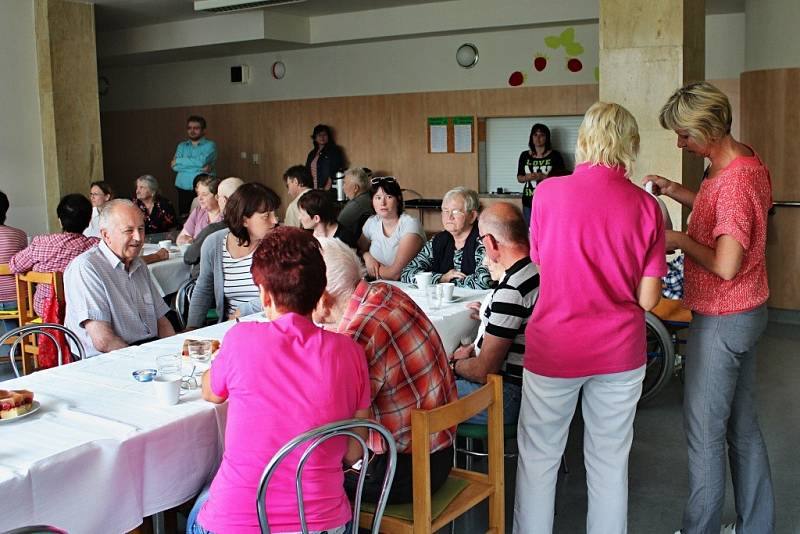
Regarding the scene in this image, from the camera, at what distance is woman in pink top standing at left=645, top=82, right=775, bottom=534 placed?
288 cm

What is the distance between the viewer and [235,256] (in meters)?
4.45

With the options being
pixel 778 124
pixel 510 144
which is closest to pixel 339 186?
pixel 510 144

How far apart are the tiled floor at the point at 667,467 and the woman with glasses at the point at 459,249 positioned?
38.9 inches

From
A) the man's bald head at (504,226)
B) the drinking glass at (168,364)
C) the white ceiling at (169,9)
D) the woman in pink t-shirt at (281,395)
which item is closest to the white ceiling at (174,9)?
the white ceiling at (169,9)

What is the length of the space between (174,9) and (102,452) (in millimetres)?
8443

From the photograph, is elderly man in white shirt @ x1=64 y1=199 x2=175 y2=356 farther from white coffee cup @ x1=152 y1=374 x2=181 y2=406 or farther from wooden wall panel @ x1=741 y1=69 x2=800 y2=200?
wooden wall panel @ x1=741 y1=69 x2=800 y2=200

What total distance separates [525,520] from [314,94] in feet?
30.6

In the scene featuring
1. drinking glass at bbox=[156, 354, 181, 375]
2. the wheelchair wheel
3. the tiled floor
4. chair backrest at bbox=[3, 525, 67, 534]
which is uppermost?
drinking glass at bbox=[156, 354, 181, 375]

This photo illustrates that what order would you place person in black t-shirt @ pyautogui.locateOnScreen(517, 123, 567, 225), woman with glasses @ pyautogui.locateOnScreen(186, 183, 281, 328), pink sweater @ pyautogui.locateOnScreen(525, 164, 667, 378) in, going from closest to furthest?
pink sweater @ pyautogui.locateOnScreen(525, 164, 667, 378) < woman with glasses @ pyautogui.locateOnScreen(186, 183, 281, 328) < person in black t-shirt @ pyautogui.locateOnScreen(517, 123, 567, 225)

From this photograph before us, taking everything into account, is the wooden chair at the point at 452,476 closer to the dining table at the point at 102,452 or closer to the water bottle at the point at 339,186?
the dining table at the point at 102,452

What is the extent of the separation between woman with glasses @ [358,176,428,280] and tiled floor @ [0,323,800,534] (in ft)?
4.65

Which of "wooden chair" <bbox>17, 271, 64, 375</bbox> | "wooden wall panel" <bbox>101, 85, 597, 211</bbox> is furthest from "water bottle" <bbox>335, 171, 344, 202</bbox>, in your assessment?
"wooden chair" <bbox>17, 271, 64, 375</bbox>

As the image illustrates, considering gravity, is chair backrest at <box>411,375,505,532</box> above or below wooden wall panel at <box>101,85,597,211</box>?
below

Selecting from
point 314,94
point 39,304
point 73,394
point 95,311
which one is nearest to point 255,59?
point 314,94
